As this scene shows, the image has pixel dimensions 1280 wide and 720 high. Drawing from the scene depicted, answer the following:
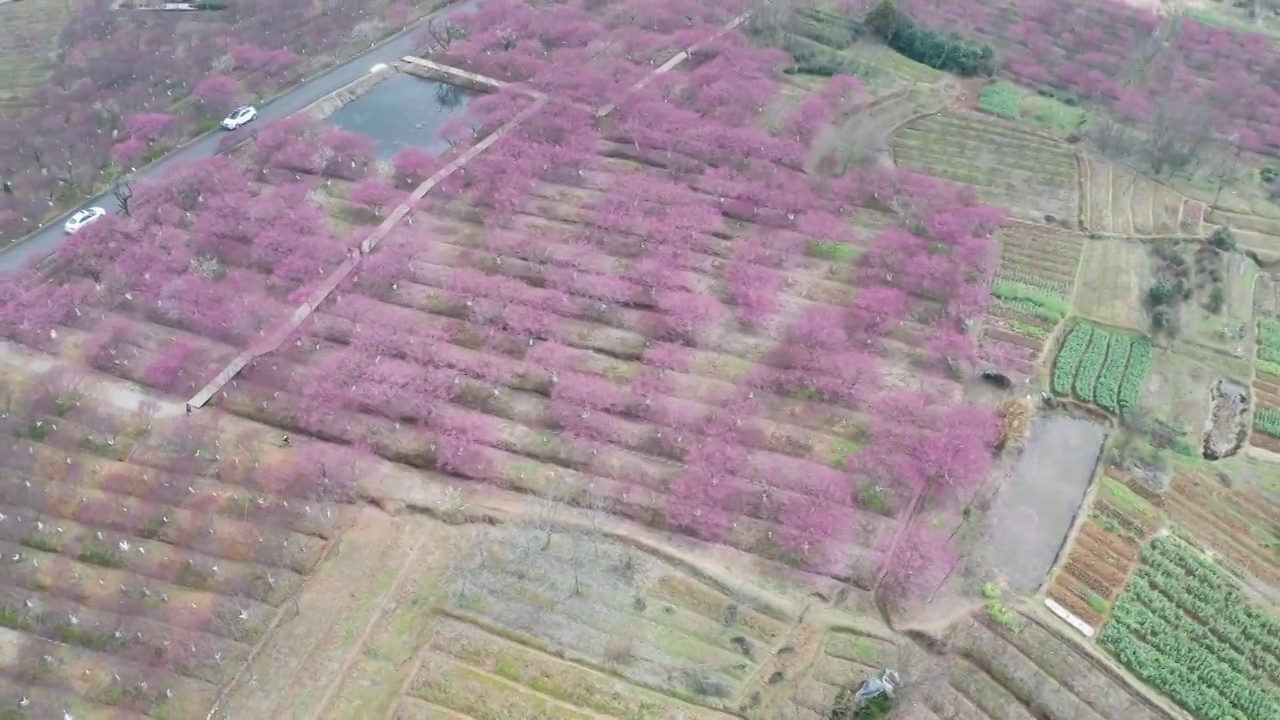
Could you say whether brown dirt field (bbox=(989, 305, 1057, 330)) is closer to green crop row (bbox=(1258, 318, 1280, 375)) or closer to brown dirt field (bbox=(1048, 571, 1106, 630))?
green crop row (bbox=(1258, 318, 1280, 375))

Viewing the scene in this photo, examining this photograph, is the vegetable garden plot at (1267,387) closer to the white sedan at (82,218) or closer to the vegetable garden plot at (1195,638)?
the vegetable garden plot at (1195,638)

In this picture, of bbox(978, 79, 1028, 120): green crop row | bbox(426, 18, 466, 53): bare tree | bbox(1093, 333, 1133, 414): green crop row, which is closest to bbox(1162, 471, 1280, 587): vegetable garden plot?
bbox(1093, 333, 1133, 414): green crop row

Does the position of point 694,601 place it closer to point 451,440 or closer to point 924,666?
point 924,666

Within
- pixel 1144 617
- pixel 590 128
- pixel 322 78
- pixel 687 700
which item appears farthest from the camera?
pixel 322 78

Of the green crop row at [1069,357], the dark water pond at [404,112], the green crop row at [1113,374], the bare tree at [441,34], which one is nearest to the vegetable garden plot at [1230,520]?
the green crop row at [1113,374]

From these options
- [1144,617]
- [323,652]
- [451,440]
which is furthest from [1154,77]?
[323,652]

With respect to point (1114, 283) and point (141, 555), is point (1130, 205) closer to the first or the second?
point (1114, 283)
